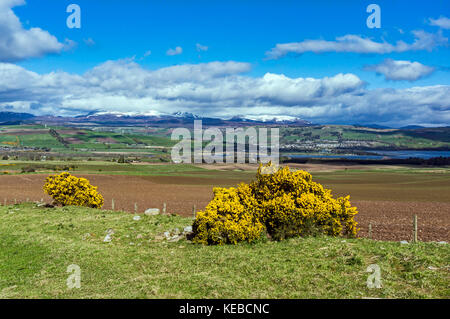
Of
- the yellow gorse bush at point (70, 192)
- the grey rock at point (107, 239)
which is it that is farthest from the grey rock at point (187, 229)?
the yellow gorse bush at point (70, 192)

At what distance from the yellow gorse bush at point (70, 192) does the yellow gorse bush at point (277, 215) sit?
74.3 ft

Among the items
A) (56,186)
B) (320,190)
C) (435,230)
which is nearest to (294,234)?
(320,190)

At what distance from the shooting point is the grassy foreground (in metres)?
14.0

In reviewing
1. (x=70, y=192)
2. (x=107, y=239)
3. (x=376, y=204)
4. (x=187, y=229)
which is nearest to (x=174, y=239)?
(x=187, y=229)

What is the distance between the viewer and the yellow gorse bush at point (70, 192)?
41.4 meters

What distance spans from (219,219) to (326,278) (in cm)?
967

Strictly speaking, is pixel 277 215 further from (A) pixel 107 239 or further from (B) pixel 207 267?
(A) pixel 107 239

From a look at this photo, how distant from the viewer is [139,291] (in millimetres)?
14273

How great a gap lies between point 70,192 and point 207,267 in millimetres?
29301

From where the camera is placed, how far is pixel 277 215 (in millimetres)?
23734

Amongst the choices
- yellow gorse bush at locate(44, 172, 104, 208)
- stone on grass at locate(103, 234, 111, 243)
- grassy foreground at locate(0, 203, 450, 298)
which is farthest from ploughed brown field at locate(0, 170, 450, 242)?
stone on grass at locate(103, 234, 111, 243)

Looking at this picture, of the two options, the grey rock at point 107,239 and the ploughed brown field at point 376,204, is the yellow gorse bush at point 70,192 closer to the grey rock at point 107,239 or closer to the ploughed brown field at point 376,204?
the ploughed brown field at point 376,204
